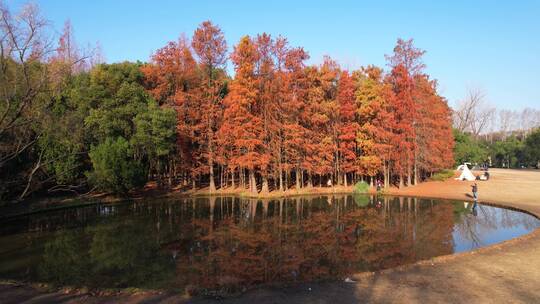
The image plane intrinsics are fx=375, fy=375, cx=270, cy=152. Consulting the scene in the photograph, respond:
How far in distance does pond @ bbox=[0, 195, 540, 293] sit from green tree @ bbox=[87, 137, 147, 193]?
2.99 meters

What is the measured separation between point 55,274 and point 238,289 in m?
7.32

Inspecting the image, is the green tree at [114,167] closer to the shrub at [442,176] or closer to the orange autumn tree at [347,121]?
the orange autumn tree at [347,121]

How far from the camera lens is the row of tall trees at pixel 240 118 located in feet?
109

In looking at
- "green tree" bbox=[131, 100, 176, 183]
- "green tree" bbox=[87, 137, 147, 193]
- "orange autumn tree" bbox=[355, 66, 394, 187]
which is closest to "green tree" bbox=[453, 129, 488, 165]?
"orange autumn tree" bbox=[355, 66, 394, 187]

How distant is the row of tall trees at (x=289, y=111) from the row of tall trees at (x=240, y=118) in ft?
0.34

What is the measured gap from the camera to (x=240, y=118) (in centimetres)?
3350

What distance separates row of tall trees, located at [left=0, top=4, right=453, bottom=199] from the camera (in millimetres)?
33312

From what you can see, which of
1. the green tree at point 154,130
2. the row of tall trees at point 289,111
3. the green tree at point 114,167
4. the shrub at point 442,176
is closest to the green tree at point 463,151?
the shrub at point 442,176

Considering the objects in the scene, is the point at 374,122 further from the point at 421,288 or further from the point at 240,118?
the point at 421,288

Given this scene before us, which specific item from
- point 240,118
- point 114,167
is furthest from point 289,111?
point 114,167

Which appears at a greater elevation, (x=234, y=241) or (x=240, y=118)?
(x=240, y=118)

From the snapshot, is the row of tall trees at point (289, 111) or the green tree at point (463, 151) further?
the green tree at point (463, 151)

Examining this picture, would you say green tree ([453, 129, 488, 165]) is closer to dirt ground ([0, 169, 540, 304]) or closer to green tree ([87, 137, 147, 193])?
green tree ([87, 137, 147, 193])

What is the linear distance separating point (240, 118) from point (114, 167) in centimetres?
1151
